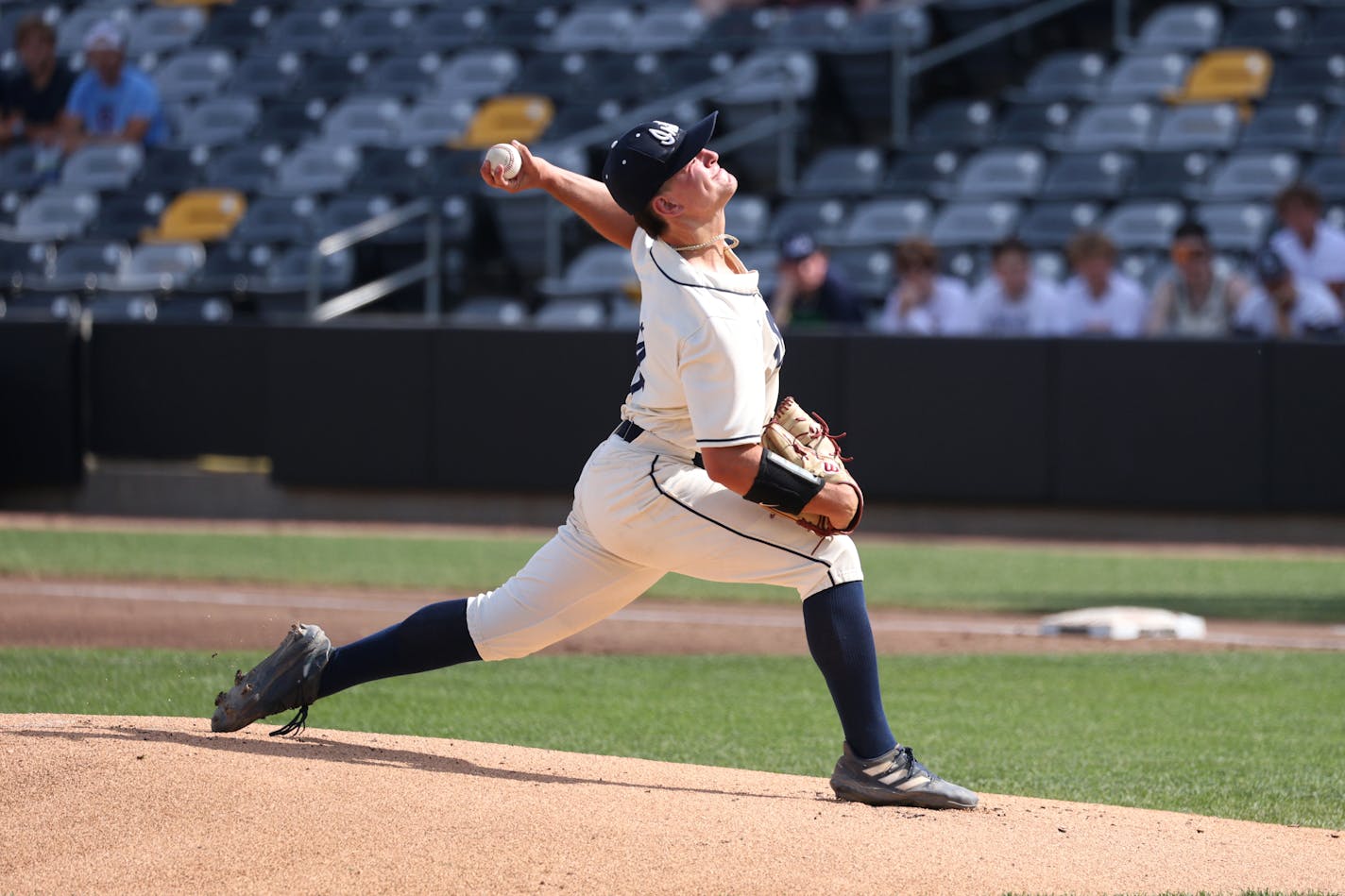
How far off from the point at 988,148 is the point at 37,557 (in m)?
9.23

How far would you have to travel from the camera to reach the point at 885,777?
4.43m

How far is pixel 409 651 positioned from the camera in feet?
15.6

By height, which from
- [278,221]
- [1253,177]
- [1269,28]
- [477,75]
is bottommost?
[278,221]

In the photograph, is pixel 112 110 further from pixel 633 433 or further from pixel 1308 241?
pixel 633 433

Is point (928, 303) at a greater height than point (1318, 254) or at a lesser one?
lesser

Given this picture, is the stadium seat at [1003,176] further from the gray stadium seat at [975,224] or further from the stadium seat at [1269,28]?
the stadium seat at [1269,28]

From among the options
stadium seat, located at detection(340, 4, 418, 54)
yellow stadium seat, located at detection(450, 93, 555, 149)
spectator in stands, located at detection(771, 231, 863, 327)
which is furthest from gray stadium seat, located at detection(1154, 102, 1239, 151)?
stadium seat, located at detection(340, 4, 418, 54)

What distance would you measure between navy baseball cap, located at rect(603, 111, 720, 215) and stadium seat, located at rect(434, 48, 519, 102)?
1563 cm

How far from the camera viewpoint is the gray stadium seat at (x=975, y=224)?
51.1 ft

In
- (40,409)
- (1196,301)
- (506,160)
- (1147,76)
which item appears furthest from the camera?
(1147,76)

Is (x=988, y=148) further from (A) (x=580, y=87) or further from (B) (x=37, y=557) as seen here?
(B) (x=37, y=557)

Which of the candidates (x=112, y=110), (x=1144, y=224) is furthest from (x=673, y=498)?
(x=112, y=110)

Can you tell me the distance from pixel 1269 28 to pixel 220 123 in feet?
37.7

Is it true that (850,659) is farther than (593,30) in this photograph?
No
